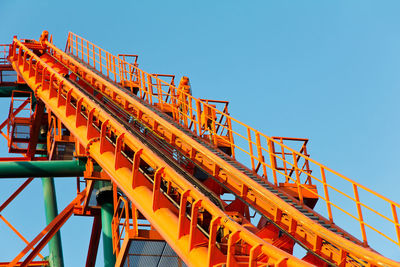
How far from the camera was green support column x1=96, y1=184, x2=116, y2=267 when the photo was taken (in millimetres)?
19562

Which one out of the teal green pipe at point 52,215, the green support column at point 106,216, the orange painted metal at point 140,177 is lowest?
the teal green pipe at point 52,215

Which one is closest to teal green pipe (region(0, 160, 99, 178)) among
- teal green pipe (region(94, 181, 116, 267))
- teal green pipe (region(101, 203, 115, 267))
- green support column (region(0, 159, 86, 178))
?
green support column (region(0, 159, 86, 178))

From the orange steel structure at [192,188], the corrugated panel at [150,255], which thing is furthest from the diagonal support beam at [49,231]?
the corrugated panel at [150,255]

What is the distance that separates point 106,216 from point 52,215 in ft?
18.9

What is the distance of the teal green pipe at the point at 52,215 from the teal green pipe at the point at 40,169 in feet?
13.5

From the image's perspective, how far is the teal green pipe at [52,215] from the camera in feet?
79.4

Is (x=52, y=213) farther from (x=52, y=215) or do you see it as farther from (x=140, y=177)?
(x=140, y=177)

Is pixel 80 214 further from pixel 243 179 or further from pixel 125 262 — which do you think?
pixel 243 179

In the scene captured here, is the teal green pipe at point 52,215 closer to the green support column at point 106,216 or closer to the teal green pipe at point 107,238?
the green support column at point 106,216

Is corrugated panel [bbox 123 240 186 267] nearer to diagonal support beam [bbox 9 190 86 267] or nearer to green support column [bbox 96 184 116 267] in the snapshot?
green support column [bbox 96 184 116 267]

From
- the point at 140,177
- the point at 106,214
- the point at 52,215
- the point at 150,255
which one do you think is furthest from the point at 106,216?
the point at 140,177

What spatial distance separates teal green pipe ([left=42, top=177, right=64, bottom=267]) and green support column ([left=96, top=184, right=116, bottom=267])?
471cm

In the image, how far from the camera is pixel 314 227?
1151 centimetres

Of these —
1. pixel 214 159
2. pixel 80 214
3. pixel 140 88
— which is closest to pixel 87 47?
pixel 140 88
